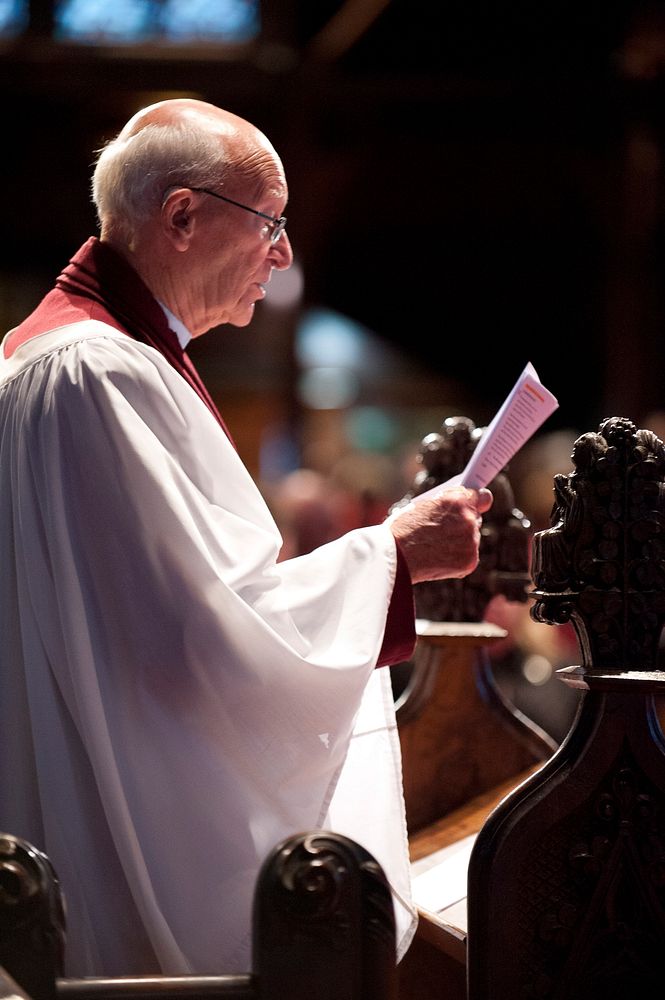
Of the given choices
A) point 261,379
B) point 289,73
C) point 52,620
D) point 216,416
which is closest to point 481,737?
point 216,416

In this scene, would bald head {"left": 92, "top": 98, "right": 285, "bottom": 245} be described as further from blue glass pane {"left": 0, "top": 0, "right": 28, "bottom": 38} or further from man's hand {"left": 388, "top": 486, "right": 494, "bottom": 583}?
blue glass pane {"left": 0, "top": 0, "right": 28, "bottom": 38}

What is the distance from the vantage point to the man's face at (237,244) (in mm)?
2367

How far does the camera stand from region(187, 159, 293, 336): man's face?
2.37m

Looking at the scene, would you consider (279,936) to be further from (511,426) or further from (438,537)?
(511,426)

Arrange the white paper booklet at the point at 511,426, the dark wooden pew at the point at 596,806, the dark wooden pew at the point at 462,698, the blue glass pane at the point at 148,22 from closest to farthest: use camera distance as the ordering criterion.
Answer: the dark wooden pew at the point at 596,806 → the white paper booklet at the point at 511,426 → the dark wooden pew at the point at 462,698 → the blue glass pane at the point at 148,22

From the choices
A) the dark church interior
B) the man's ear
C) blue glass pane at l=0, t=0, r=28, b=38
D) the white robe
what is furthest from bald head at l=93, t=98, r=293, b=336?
blue glass pane at l=0, t=0, r=28, b=38

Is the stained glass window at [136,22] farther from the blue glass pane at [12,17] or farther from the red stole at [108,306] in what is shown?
the red stole at [108,306]

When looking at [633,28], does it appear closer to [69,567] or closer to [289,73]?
[289,73]

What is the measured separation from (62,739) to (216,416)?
675mm

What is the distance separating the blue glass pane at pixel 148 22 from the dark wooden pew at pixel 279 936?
32.3 feet

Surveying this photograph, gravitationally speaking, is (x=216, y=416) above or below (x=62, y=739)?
above

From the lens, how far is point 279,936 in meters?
1.22

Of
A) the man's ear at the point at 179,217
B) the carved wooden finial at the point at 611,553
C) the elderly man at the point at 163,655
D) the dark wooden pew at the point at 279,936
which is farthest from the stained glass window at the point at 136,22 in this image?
the dark wooden pew at the point at 279,936

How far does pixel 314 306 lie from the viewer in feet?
36.9
